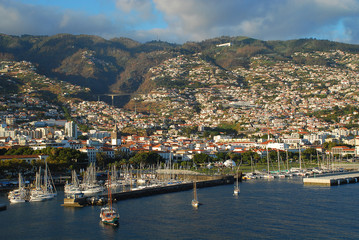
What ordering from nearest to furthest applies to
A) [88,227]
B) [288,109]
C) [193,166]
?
[88,227] < [193,166] < [288,109]

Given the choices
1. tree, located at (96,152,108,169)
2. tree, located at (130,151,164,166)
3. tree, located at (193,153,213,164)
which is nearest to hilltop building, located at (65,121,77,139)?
tree, located at (96,152,108,169)

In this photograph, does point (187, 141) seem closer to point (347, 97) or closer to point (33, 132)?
point (33, 132)

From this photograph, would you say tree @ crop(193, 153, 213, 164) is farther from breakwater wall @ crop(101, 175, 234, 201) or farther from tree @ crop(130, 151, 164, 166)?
breakwater wall @ crop(101, 175, 234, 201)

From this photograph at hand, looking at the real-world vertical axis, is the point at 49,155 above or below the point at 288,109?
below

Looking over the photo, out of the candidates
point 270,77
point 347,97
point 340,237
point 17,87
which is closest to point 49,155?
point 340,237

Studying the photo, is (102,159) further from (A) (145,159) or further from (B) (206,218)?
(B) (206,218)

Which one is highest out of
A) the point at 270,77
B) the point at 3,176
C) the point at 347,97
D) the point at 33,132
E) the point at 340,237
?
the point at 270,77
